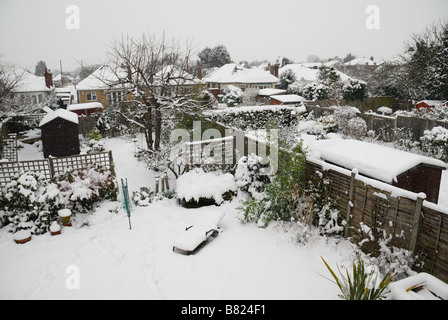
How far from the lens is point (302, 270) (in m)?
4.78

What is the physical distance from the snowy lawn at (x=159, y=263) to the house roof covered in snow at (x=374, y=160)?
5.23 ft

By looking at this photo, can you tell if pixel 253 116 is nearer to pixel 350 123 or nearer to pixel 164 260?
pixel 350 123

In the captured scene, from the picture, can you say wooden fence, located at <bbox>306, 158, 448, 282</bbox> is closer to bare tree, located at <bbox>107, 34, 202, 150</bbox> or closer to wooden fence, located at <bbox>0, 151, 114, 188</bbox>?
wooden fence, located at <bbox>0, 151, 114, 188</bbox>

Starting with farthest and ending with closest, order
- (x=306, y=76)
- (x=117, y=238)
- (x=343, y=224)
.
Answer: (x=306, y=76) → (x=117, y=238) → (x=343, y=224)

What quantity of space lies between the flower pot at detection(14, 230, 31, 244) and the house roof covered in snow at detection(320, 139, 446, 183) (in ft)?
23.6

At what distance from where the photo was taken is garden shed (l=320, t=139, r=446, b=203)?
532 cm

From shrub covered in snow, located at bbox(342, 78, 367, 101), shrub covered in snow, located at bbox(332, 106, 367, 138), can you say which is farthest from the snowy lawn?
shrub covered in snow, located at bbox(342, 78, 367, 101)

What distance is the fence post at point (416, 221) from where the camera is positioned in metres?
4.11
